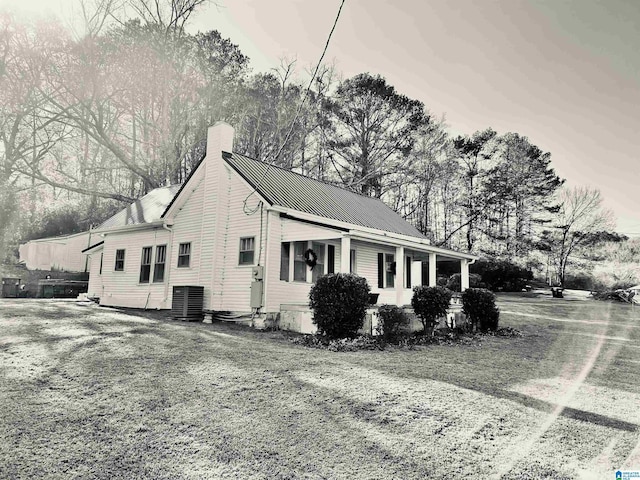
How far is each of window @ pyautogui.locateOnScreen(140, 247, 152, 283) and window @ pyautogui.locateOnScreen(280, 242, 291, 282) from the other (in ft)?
20.2

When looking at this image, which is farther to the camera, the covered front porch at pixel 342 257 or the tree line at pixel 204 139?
the tree line at pixel 204 139

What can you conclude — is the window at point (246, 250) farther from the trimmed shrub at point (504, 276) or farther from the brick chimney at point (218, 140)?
the trimmed shrub at point (504, 276)

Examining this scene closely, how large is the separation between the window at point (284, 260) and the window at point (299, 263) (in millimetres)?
223

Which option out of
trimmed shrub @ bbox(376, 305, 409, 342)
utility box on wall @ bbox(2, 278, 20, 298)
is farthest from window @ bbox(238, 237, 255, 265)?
utility box on wall @ bbox(2, 278, 20, 298)

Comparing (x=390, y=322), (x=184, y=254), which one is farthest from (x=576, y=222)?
(x=184, y=254)

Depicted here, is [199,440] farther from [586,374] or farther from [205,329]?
Result: [205,329]

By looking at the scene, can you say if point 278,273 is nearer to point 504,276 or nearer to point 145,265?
point 145,265

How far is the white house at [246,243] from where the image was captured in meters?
12.8

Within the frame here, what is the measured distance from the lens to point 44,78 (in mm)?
22969

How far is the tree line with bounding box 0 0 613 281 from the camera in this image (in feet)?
77.7

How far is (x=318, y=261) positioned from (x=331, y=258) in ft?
1.83

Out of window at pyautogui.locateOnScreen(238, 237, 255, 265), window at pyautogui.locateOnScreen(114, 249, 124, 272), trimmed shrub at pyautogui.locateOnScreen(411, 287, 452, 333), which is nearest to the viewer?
trimmed shrub at pyautogui.locateOnScreen(411, 287, 452, 333)

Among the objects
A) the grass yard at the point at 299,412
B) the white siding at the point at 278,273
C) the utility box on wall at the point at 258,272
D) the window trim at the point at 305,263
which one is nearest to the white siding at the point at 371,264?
the window trim at the point at 305,263

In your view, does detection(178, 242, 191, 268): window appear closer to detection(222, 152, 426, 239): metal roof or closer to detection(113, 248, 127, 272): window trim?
detection(222, 152, 426, 239): metal roof
